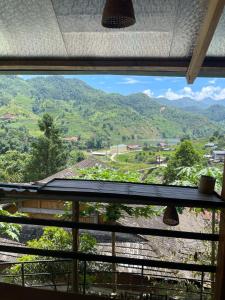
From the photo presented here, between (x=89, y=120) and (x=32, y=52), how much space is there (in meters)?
8.95

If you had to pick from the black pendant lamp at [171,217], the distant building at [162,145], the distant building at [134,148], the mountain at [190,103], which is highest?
the mountain at [190,103]

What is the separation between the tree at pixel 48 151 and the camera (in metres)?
12.3

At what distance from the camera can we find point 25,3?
187 cm

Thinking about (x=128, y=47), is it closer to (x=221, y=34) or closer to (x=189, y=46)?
(x=189, y=46)

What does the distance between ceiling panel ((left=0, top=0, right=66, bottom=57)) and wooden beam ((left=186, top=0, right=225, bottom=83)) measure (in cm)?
93

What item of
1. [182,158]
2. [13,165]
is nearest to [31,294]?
[182,158]

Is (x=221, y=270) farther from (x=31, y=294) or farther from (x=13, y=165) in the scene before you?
(x=13, y=165)

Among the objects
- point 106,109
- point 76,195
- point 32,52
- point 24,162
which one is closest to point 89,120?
point 106,109

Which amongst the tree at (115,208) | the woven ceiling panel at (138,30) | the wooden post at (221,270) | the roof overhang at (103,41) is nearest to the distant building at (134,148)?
the tree at (115,208)

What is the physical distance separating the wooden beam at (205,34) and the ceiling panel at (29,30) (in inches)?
36.7

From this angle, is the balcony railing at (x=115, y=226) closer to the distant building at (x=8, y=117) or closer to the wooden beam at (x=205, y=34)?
the wooden beam at (x=205, y=34)

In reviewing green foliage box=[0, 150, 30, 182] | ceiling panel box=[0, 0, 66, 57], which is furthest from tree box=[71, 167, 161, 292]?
green foliage box=[0, 150, 30, 182]

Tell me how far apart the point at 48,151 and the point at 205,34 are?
11589 mm

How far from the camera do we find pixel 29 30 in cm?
210
